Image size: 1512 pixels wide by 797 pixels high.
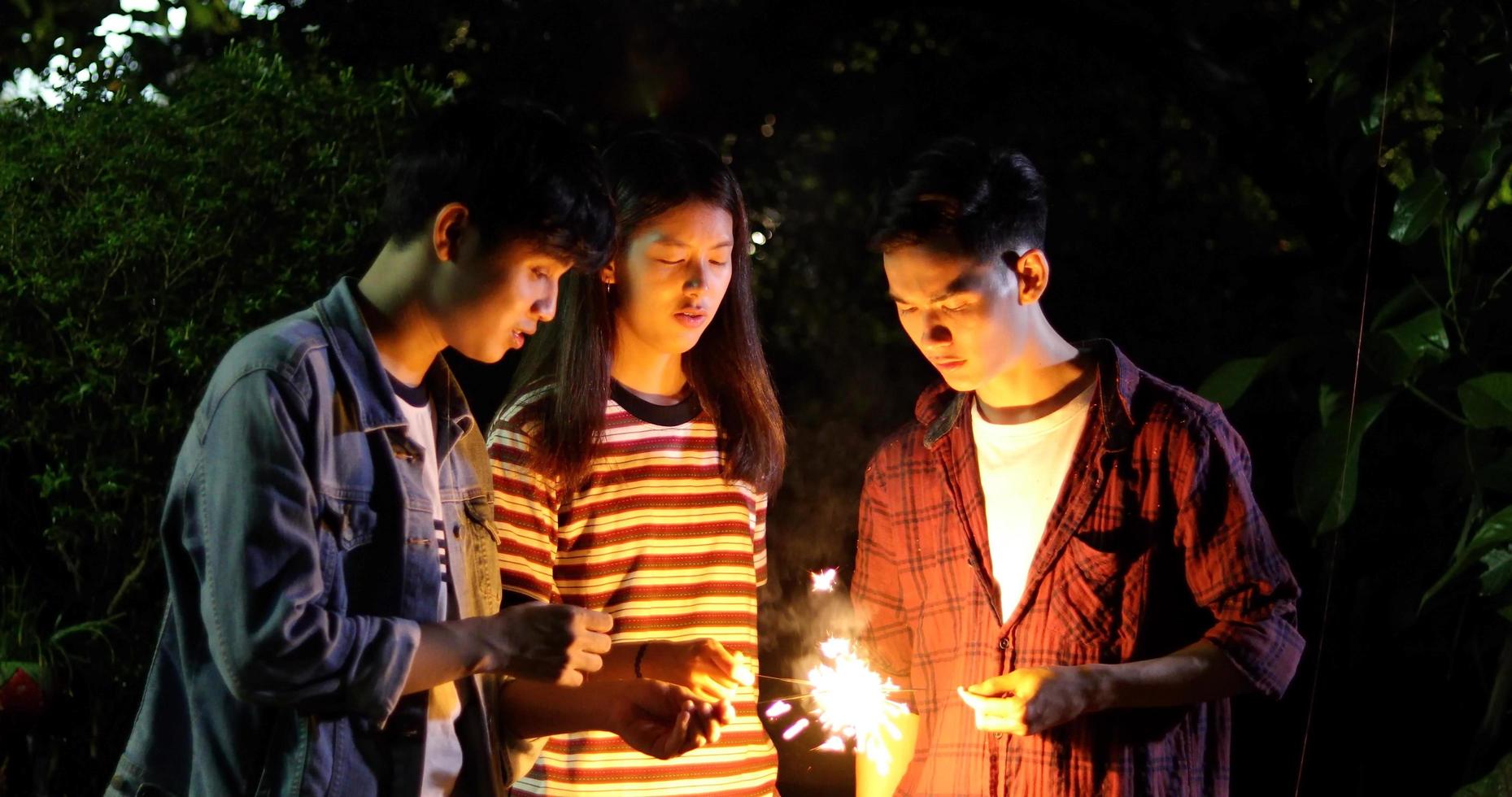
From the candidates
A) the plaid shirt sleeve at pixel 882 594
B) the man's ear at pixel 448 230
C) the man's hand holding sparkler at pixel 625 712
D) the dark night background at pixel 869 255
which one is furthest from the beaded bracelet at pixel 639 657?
the dark night background at pixel 869 255

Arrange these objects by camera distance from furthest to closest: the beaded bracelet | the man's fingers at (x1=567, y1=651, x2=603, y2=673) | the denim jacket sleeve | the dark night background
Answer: the dark night background, the beaded bracelet, the man's fingers at (x1=567, y1=651, x2=603, y2=673), the denim jacket sleeve

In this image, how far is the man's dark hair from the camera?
2572 mm

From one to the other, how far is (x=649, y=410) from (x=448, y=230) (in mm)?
796

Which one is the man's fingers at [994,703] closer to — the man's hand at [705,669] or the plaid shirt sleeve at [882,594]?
the man's hand at [705,669]

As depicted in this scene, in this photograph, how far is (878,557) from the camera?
110 inches

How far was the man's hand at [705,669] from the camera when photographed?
7.68 feet

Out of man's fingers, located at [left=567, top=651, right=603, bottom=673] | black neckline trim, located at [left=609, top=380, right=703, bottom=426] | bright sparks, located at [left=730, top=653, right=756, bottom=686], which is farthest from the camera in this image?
black neckline trim, located at [left=609, top=380, right=703, bottom=426]

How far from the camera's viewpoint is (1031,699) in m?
2.19

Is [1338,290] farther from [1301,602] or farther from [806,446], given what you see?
[806,446]

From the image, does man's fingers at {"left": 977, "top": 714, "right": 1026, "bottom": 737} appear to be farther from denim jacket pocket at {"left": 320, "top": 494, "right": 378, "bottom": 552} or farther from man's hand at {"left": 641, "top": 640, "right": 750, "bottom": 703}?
denim jacket pocket at {"left": 320, "top": 494, "right": 378, "bottom": 552}

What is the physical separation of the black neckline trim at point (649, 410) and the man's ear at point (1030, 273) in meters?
0.71

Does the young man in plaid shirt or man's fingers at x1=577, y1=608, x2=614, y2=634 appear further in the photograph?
the young man in plaid shirt

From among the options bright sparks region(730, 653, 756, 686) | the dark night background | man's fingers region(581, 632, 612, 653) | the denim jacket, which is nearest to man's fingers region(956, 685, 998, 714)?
bright sparks region(730, 653, 756, 686)

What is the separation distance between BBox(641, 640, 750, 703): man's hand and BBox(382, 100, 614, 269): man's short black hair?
2.33 feet
